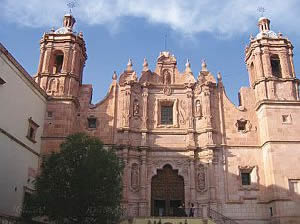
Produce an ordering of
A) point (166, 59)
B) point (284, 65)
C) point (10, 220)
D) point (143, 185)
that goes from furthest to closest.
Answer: point (166, 59)
point (284, 65)
point (143, 185)
point (10, 220)

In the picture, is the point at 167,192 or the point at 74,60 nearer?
the point at 167,192

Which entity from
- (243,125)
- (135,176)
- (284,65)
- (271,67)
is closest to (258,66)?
(271,67)

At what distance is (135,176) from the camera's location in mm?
21375

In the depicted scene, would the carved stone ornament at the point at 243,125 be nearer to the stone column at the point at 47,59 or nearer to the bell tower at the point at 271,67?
the bell tower at the point at 271,67

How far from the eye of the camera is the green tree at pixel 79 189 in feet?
48.8

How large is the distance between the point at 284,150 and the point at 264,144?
113 centimetres

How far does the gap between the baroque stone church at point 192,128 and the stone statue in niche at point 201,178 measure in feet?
0.18

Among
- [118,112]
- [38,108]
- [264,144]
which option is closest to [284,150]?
[264,144]

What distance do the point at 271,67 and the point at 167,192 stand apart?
10.3 m

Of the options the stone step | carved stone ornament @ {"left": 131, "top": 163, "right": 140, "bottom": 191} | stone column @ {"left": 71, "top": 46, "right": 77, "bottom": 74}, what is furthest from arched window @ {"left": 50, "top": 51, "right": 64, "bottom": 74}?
the stone step

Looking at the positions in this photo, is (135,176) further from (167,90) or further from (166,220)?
(167,90)

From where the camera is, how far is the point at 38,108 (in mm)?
21375

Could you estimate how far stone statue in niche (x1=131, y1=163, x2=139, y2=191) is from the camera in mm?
21067

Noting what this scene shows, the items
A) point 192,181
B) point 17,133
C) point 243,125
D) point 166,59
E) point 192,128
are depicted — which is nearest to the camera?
point 17,133
